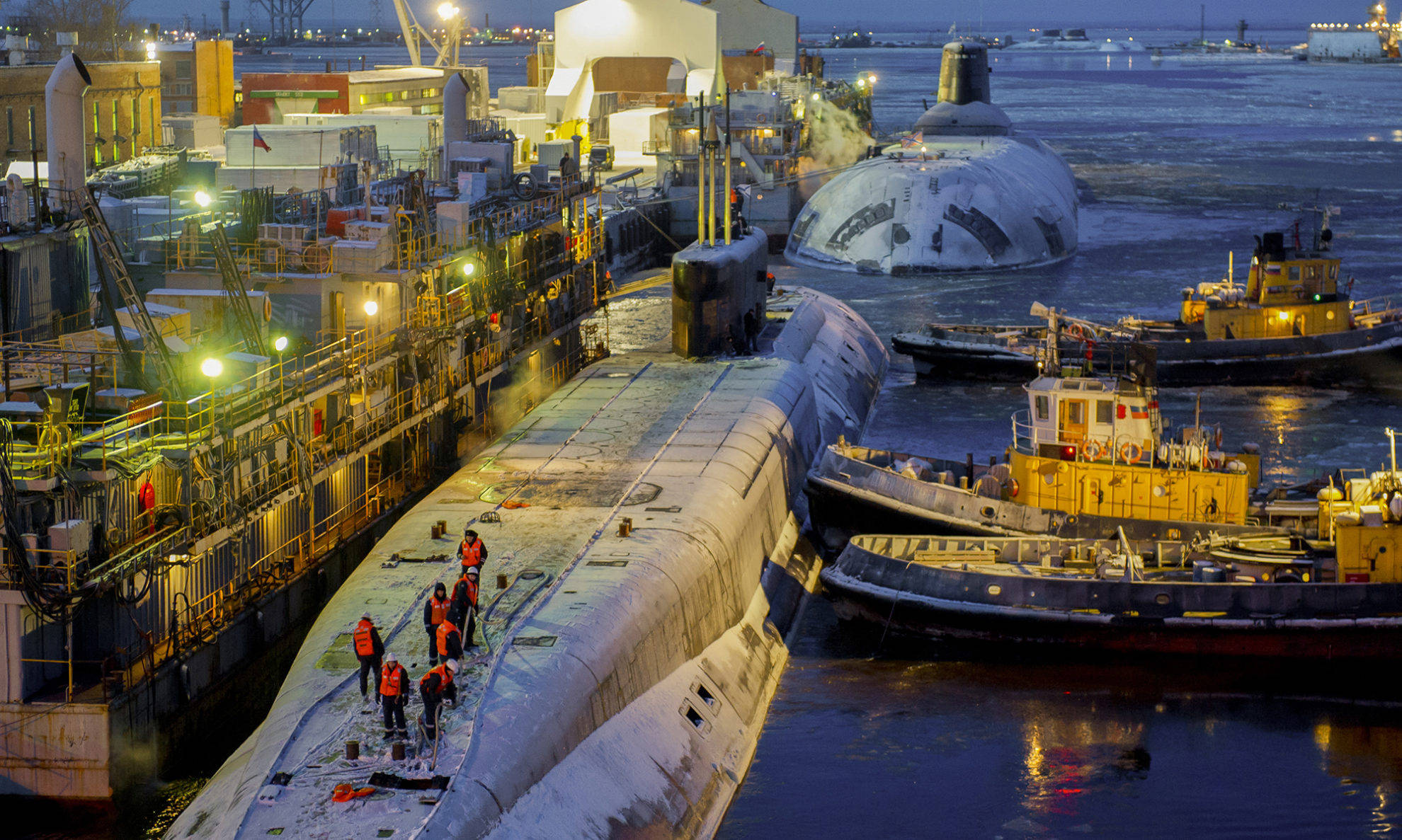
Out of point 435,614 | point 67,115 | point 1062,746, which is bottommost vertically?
point 1062,746

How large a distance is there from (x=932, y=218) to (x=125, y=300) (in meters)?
49.8

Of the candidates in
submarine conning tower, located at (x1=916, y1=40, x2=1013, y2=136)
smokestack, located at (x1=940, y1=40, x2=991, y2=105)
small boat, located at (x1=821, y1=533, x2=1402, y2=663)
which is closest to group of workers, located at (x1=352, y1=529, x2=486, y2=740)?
small boat, located at (x1=821, y1=533, x2=1402, y2=663)

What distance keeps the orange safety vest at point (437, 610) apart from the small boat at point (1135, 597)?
987cm

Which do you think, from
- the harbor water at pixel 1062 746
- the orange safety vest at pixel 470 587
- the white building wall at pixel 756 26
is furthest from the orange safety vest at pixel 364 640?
the white building wall at pixel 756 26

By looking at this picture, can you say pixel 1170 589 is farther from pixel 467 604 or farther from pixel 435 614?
pixel 435 614

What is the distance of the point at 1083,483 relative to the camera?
A: 3156 cm

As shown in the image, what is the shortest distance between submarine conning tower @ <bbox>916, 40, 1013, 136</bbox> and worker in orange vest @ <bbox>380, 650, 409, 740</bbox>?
74950 millimetres

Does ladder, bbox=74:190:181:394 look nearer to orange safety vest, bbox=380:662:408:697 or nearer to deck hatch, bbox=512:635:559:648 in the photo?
deck hatch, bbox=512:635:559:648

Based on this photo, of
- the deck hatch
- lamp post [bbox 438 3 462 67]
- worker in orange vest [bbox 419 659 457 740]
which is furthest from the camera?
lamp post [bbox 438 3 462 67]

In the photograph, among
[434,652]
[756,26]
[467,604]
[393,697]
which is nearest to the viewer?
[393,697]

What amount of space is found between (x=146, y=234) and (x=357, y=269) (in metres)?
6.44

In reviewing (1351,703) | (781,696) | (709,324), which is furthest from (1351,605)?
(709,324)

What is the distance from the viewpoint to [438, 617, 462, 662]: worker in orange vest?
20297mm

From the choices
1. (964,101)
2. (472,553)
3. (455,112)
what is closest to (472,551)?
(472,553)
